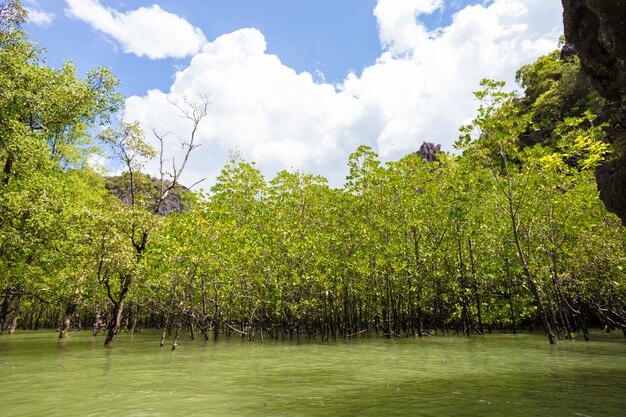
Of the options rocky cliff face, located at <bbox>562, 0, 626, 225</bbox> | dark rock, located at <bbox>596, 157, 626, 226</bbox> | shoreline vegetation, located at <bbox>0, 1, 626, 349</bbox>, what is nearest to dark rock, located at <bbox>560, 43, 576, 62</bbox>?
shoreline vegetation, located at <bbox>0, 1, 626, 349</bbox>

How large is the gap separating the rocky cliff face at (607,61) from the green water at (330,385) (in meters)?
4.26

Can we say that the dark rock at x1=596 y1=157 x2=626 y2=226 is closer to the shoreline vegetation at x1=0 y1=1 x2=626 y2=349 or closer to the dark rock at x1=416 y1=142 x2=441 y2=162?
the shoreline vegetation at x1=0 y1=1 x2=626 y2=349

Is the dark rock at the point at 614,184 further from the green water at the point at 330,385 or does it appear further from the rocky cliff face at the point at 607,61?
the green water at the point at 330,385

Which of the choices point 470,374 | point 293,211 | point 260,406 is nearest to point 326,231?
point 293,211

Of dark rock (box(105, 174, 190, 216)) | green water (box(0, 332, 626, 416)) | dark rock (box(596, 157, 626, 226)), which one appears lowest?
green water (box(0, 332, 626, 416))

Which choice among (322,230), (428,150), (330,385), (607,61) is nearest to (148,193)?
(322,230)

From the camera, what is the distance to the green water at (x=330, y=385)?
6.78 metres

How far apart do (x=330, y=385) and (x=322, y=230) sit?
1929 cm

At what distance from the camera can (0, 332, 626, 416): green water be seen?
22.2ft

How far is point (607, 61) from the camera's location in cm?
789

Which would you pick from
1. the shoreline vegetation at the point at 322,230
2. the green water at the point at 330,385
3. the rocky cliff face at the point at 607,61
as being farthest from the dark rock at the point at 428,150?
the rocky cliff face at the point at 607,61

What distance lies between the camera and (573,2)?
8047 mm

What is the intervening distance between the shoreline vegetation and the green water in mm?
5724

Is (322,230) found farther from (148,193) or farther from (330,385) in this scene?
(330,385)
